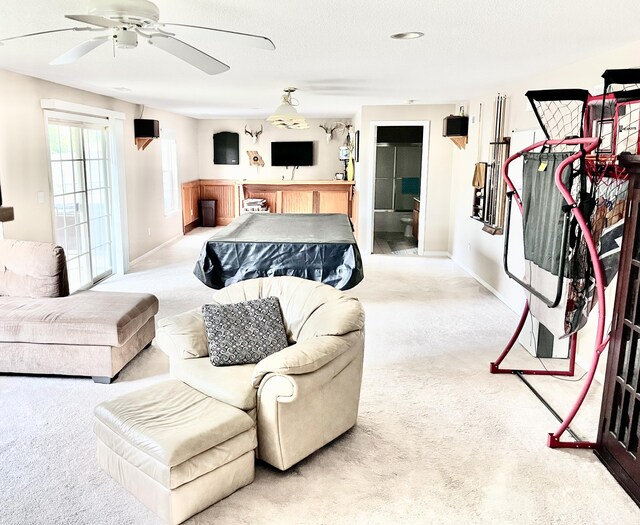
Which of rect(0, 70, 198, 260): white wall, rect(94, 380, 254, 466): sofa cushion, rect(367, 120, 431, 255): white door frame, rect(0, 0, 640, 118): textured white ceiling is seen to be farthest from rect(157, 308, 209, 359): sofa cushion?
rect(367, 120, 431, 255): white door frame

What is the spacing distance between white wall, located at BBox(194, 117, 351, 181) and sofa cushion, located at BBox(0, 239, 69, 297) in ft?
22.7

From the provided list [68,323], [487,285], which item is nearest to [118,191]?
[68,323]

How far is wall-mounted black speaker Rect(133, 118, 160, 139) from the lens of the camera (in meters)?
6.90

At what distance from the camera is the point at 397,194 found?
32.5 feet

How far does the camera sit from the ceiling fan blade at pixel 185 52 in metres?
2.34

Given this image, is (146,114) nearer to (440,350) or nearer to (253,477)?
(440,350)

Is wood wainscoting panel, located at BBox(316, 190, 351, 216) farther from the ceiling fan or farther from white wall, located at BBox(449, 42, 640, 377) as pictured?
the ceiling fan

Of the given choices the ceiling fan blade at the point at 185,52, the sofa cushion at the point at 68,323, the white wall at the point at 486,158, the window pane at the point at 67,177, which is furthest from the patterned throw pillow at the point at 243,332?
the window pane at the point at 67,177

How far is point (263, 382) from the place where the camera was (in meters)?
2.45

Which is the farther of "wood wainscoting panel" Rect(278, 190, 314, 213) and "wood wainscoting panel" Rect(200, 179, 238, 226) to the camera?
"wood wainscoting panel" Rect(200, 179, 238, 226)

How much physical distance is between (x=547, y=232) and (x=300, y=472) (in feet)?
5.99

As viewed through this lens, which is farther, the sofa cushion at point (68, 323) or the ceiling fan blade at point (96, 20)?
the sofa cushion at point (68, 323)

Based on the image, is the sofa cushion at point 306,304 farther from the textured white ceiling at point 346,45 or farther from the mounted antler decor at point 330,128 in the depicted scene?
the mounted antler decor at point 330,128

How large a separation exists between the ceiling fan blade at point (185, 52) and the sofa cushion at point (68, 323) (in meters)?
1.77
